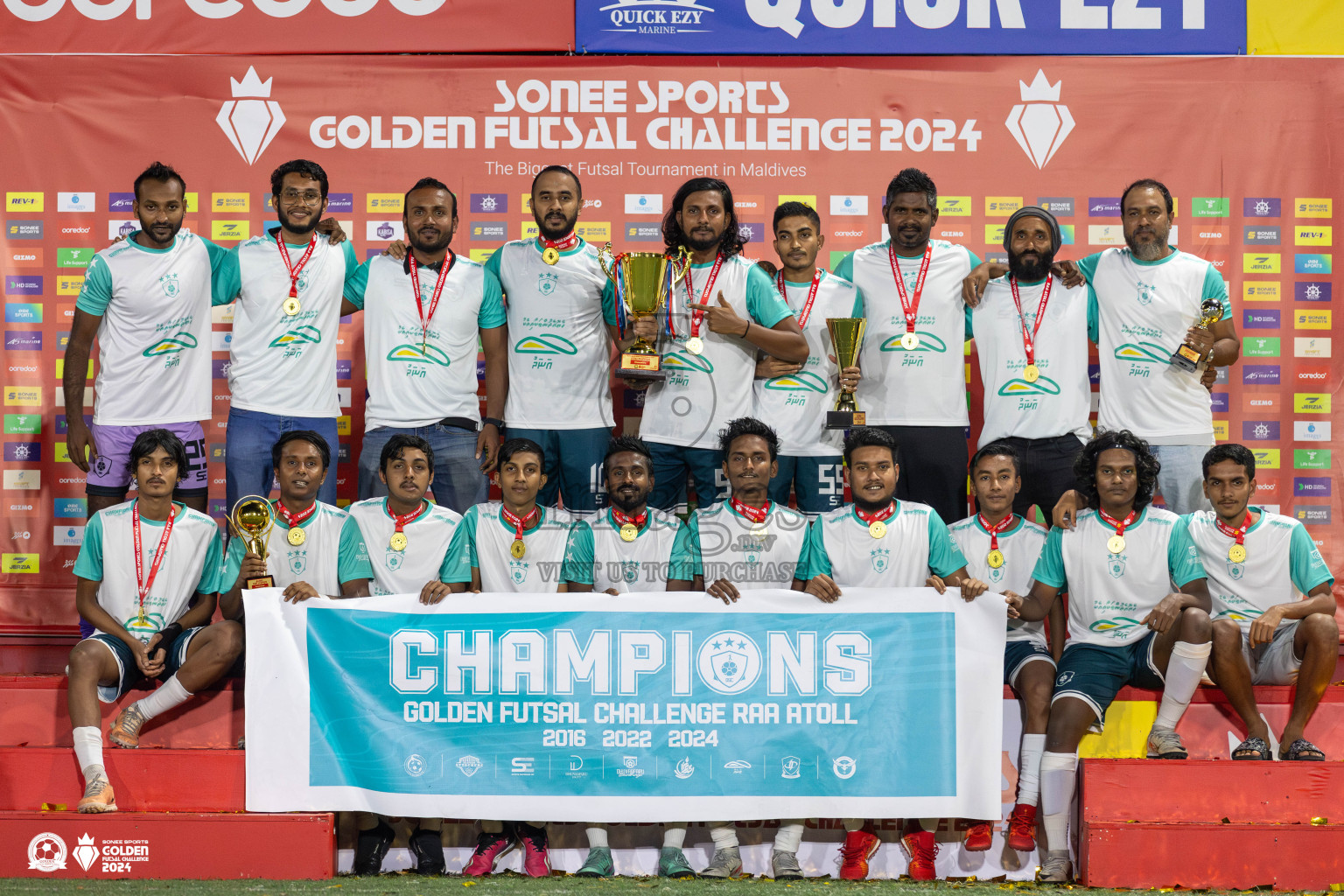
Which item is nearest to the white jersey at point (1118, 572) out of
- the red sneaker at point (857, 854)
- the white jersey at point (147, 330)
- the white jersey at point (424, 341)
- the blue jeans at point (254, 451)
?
the red sneaker at point (857, 854)


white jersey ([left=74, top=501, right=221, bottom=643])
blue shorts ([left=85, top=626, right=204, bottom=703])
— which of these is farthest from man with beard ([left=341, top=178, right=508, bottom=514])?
blue shorts ([left=85, top=626, right=204, bottom=703])

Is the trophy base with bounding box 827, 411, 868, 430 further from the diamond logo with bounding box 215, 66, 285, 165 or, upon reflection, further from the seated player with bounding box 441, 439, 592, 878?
the diamond logo with bounding box 215, 66, 285, 165

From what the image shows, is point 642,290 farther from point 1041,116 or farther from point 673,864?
point 1041,116

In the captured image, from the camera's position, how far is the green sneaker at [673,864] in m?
4.61

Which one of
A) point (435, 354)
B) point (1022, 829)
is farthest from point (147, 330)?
point (1022, 829)

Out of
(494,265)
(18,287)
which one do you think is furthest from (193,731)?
(18,287)

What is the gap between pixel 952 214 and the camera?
22.2 feet

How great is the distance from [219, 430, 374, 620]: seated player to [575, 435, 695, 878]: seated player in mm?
1056

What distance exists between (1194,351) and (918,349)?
1357 mm

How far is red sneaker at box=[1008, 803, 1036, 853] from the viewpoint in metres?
4.59

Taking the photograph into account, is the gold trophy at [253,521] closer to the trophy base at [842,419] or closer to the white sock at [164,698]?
the white sock at [164,698]

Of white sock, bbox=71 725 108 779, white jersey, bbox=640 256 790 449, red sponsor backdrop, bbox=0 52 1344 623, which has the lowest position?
white sock, bbox=71 725 108 779

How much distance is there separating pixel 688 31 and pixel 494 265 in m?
1.93

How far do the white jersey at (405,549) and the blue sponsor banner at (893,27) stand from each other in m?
3.10
